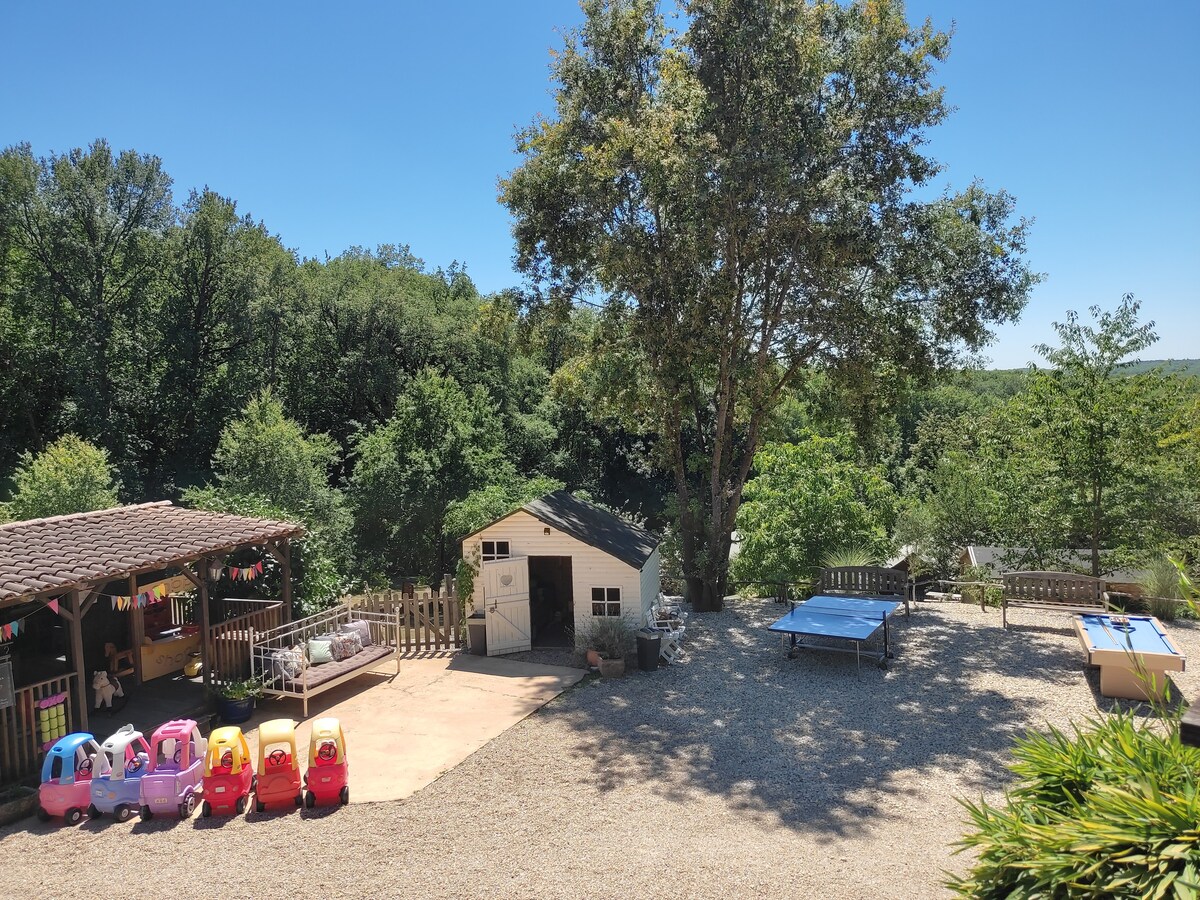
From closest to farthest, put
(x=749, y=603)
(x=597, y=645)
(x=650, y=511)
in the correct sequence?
(x=597, y=645), (x=749, y=603), (x=650, y=511)

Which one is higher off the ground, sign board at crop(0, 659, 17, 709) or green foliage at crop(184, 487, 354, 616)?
green foliage at crop(184, 487, 354, 616)

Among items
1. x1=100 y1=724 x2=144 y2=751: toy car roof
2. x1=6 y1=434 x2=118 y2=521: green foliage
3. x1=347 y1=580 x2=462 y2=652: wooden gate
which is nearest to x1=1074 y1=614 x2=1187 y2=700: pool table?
x1=347 y1=580 x2=462 y2=652: wooden gate

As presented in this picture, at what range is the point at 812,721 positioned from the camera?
1029 cm

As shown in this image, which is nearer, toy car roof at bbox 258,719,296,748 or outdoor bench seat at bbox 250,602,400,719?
toy car roof at bbox 258,719,296,748

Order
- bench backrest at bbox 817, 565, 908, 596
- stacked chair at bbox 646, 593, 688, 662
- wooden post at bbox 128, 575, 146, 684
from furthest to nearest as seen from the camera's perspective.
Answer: bench backrest at bbox 817, 565, 908, 596, stacked chair at bbox 646, 593, 688, 662, wooden post at bbox 128, 575, 146, 684

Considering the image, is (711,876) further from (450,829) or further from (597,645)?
(597,645)

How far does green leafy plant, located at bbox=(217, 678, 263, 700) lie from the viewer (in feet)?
34.5

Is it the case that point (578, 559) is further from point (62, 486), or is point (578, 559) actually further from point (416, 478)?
point (62, 486)

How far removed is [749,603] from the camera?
17.7m

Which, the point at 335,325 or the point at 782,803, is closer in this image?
the point at 782,803

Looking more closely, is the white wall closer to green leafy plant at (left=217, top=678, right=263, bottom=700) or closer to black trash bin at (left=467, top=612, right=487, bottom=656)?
black trash bin at (left=467, top=612, right=487, bottom=656)

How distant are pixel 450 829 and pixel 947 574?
22033mm

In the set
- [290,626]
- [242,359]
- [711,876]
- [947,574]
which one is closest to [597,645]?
[290,626]

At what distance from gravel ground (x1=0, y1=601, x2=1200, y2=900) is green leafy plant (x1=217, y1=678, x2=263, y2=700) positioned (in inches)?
107
